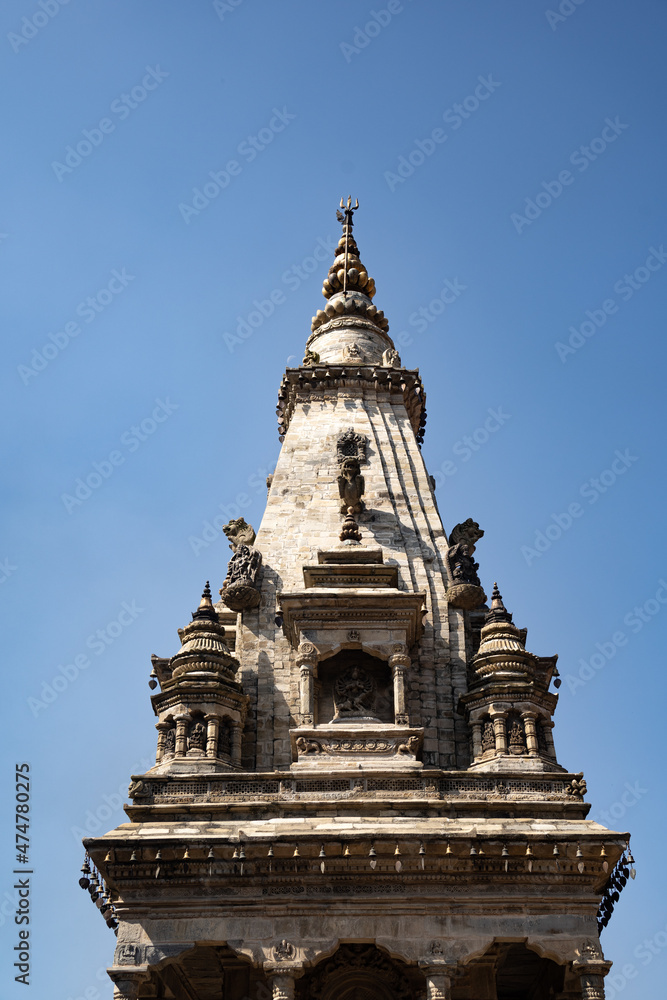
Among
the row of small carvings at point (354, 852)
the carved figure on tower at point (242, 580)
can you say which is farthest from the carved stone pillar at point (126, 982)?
the carved figure on tower at point (242, 580)

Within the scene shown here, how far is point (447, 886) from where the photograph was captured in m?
22.2

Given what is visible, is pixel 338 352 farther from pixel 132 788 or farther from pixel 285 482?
pixel 132 788

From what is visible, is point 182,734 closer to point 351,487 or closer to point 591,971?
point 351,487

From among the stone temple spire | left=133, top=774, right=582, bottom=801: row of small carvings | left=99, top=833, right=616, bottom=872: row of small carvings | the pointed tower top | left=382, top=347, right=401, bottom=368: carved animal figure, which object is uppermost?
the stone temple spire

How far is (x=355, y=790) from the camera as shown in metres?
24.3

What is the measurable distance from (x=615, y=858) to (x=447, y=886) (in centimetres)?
353

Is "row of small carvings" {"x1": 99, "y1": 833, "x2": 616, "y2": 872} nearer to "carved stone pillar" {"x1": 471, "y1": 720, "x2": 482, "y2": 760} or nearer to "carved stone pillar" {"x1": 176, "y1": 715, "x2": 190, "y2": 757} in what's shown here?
"carved stone pillar" {"x1": 176, "y1": 715, "x2": 190, "y2": 757}

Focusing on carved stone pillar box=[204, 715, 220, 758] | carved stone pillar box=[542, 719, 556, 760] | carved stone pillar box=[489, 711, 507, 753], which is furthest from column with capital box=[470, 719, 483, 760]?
carved stone pillar box=[204, 715, 220, 758]

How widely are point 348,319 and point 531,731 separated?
20680mm

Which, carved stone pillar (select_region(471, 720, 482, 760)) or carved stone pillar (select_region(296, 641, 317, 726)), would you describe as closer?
carved stone pillar (select_region(296, 641, 317, 726))

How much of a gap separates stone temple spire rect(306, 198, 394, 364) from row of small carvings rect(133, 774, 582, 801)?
18467 millimetres

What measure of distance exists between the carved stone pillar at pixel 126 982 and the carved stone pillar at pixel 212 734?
Result: 221 inches

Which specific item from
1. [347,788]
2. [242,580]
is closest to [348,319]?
[242,580]

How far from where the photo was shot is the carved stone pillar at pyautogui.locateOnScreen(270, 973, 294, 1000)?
20984mm
